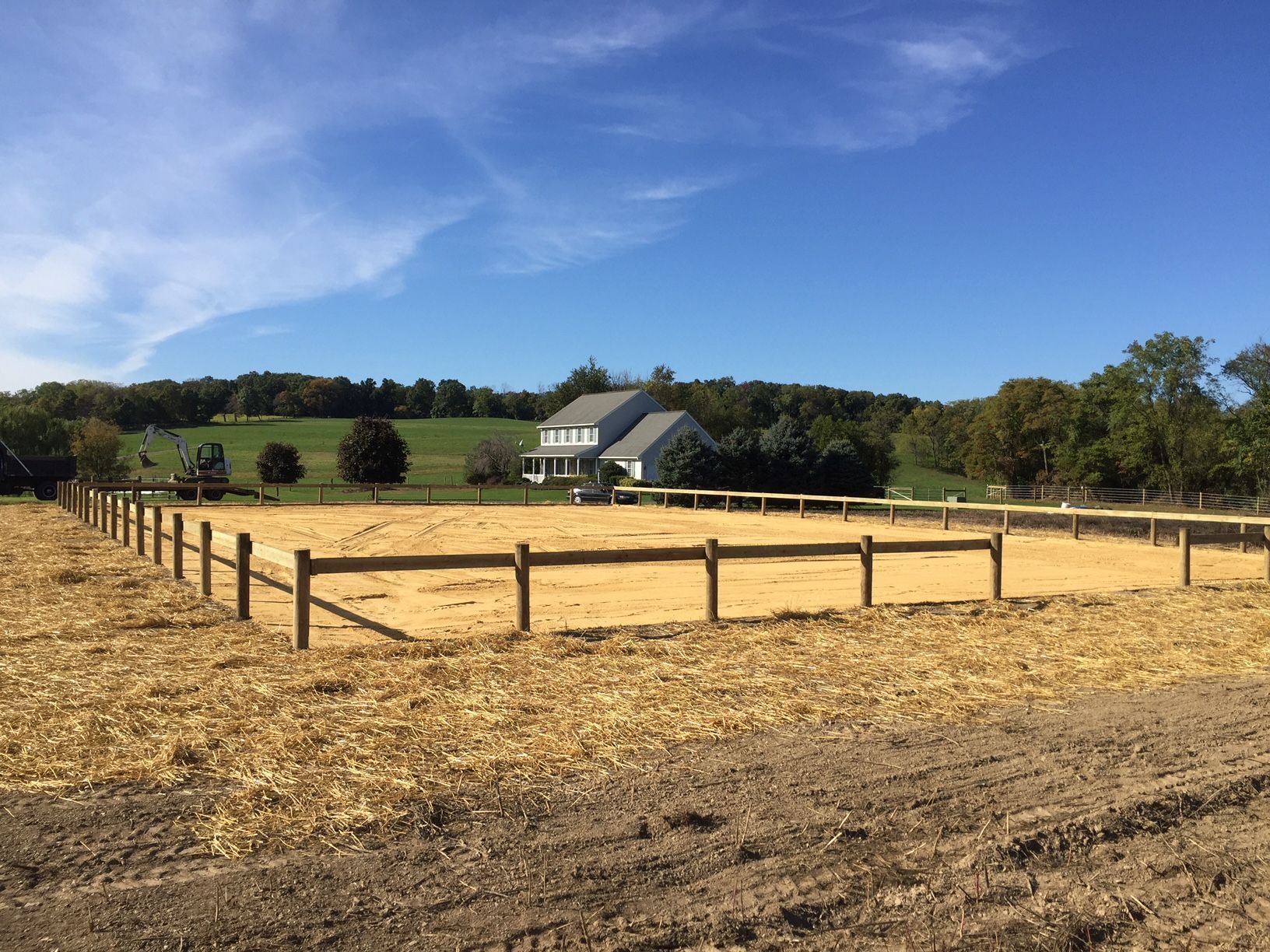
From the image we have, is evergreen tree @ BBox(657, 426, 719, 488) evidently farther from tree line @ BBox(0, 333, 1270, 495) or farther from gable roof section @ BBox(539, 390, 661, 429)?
gable roof section @ BBox(539, 390, 661, 429)

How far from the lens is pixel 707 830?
429 cm

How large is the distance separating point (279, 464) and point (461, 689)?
57576 millimetres

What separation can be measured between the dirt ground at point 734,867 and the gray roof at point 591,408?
67.2 metres

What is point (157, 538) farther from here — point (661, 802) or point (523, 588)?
point (661, 802)

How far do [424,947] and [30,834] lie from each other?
2.31 m

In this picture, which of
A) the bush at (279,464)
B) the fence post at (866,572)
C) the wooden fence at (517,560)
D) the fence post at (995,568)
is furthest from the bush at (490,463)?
the fence post at (866,572)

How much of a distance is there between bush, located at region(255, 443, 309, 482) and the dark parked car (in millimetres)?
24964

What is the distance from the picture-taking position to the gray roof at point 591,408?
7325 centimetres

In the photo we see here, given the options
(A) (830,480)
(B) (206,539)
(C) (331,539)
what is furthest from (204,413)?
(B) (206,539)

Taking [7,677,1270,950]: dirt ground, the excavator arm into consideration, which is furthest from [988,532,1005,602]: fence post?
the excavator arm

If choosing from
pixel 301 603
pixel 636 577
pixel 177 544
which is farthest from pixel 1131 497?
pixel 301 603

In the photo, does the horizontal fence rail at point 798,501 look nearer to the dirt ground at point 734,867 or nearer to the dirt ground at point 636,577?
the dirt ground at point 636,577

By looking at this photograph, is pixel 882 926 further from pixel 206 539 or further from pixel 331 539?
pixel 331 539

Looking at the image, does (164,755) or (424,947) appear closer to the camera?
(424,947)
